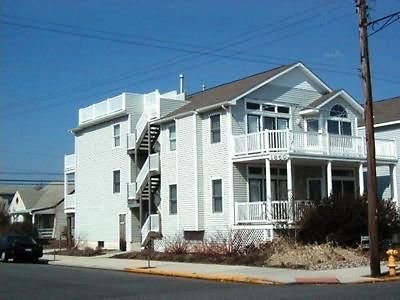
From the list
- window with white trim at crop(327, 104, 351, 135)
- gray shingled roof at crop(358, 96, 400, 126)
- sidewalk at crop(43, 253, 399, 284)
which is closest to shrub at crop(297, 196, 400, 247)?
sidewalk at crop(43, 253, 399, 284)

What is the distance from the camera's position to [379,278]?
62.2 ft

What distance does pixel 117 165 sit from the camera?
3816cm

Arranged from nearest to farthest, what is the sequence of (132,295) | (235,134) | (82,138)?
(132,295) < (235,134) < (82,138)

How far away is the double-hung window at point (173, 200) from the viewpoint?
3359cm

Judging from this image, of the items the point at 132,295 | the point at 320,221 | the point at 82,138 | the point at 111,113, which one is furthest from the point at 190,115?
the point at 132,295

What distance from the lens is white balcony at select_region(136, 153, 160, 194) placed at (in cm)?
3478

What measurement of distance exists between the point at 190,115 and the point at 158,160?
3690mm

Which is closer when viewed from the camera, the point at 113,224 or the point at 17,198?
the point at 113,224

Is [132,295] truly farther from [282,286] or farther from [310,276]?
[310,276]

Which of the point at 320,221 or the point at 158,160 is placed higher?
the point at 158,160

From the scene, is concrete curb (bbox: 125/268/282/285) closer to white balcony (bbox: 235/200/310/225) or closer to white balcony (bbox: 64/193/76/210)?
white balcony (bbox: 235/200/310/225)

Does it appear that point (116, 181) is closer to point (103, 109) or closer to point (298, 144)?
point (103, 109)

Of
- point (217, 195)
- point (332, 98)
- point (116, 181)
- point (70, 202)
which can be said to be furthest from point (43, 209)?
point (332, 98)

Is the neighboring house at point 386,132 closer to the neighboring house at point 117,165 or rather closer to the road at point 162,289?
the neighboring house at point 117,165
